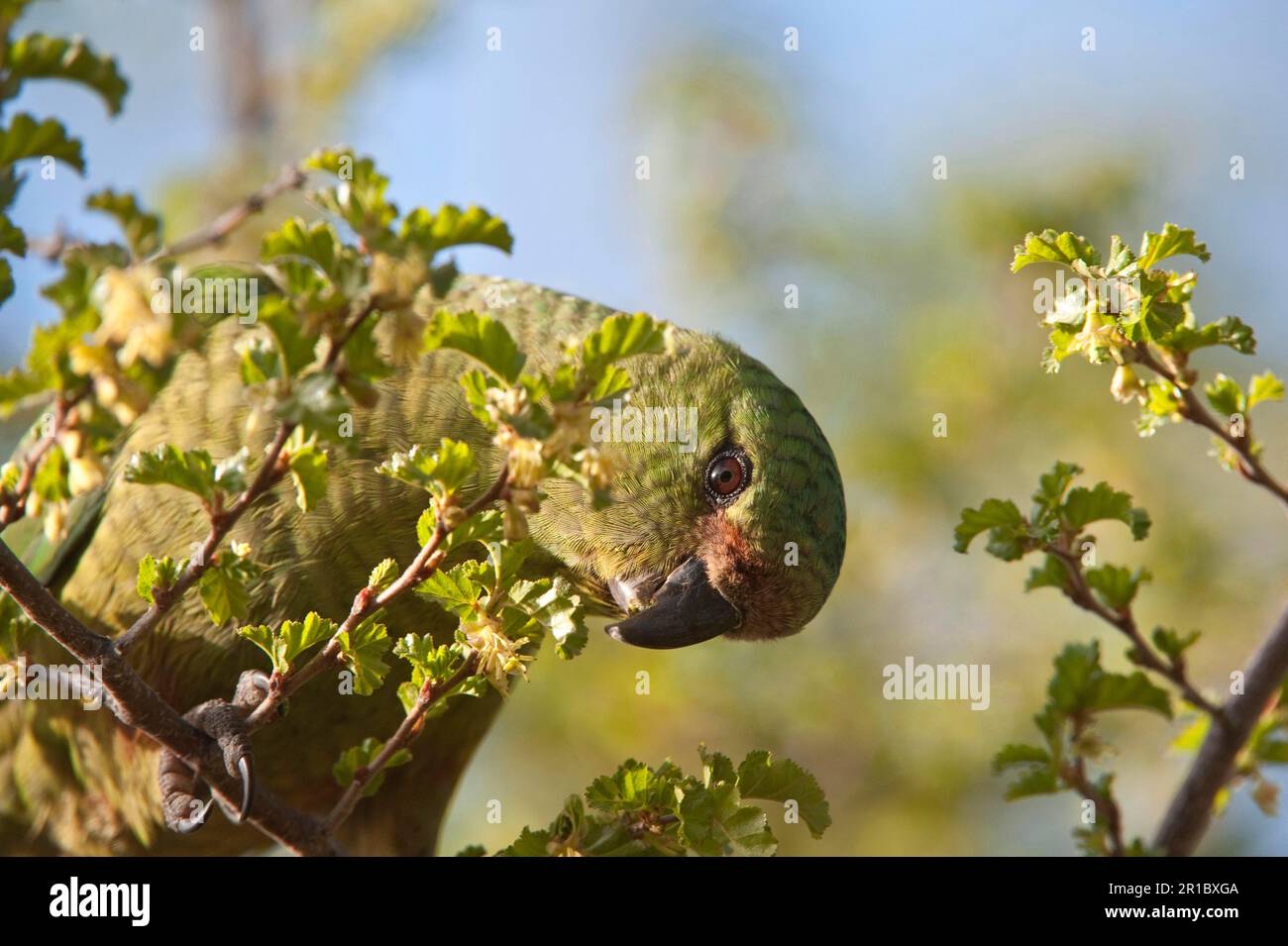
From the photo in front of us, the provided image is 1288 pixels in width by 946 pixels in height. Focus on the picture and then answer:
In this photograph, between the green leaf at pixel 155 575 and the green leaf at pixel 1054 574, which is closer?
the green leaf at pixel 155 575

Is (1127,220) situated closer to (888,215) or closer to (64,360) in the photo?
(888,215)

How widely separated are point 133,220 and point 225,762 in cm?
91

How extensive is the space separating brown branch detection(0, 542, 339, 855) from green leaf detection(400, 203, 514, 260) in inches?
25.3

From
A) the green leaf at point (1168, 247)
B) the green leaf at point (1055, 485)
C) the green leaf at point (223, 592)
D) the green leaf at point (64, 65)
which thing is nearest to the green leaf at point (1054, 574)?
the green leaf at point (1055, 485)

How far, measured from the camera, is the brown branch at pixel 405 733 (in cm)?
186

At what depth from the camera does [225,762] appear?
1941mm

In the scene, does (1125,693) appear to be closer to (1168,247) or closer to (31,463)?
(1168,247)

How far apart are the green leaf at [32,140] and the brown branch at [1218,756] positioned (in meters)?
2.10

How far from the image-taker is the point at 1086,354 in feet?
6.10

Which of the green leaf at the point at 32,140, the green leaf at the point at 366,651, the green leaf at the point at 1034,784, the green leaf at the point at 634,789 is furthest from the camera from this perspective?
the green leaf at the point at 1034,784

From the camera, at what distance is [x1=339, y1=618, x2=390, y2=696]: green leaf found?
172cm

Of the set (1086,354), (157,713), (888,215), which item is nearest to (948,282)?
(888,215)

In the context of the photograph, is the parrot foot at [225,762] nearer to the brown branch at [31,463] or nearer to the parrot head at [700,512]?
the brown branch at [31,463]

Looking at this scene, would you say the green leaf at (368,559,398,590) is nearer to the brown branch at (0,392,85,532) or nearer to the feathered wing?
the brown branch at (0,392,85,532)
